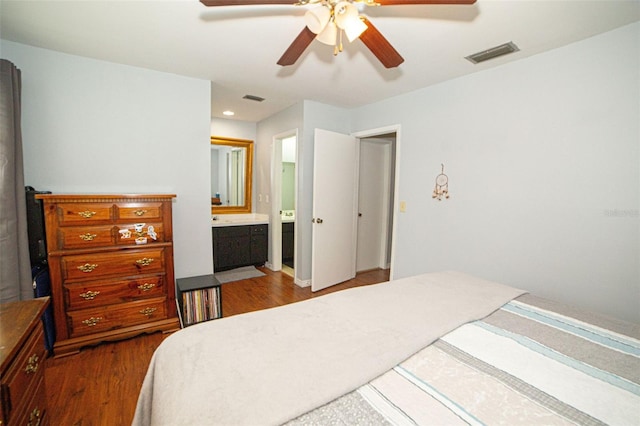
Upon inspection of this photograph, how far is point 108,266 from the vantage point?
2203 mm

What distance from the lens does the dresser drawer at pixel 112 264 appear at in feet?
6.86

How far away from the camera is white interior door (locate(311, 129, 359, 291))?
3.41m

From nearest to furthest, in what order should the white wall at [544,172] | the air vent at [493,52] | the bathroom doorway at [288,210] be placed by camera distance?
the white wall at [544,172] → the air vent at [493,52] → the bathroom doorway at [288,210]

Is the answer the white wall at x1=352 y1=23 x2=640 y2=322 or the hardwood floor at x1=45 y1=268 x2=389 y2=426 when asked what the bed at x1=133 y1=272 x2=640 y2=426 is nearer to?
the white wall at x1=352 y1=23 x2=640 y2=322

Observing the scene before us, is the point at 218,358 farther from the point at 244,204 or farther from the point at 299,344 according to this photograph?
the point at 244,204

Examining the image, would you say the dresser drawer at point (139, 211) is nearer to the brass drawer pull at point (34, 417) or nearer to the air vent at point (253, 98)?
the brass drawer pull at point (34, 417)

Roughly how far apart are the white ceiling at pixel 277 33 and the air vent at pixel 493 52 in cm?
6

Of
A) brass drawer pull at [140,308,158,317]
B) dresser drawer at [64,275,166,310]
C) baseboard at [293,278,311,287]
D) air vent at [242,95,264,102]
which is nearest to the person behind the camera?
dresser drawer at [64,275,166,310]

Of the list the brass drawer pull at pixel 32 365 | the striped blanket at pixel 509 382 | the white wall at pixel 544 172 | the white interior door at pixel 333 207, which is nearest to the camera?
the striped blanket at pixel 509 382

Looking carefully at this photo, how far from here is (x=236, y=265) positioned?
427 centimetres

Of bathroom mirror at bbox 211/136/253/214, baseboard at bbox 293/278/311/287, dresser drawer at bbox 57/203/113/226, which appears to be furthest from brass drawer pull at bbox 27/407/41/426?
bathroom mirror at bbox 211/136/253/214

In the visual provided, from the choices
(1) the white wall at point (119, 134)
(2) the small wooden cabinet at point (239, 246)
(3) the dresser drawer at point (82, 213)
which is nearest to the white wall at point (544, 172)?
(1) the white wall at point (119, 134)

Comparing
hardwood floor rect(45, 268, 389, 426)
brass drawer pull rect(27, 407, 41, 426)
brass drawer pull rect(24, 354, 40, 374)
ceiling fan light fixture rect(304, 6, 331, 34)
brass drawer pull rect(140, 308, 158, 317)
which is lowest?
hardwood floor rect(45, 268, 389, 426)

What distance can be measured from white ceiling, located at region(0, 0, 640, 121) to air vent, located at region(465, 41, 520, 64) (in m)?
0.06
